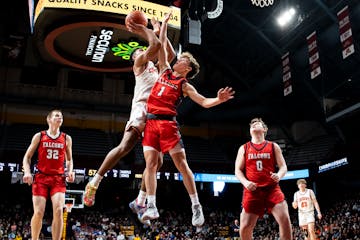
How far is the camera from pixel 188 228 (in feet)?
73.0

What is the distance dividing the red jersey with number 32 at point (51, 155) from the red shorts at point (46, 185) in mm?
79

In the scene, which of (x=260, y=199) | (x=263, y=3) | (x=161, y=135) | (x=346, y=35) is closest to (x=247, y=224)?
(x=260, y=199)

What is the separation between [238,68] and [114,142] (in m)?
9.00

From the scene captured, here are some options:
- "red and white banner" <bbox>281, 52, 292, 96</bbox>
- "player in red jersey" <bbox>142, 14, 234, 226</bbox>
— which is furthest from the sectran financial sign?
"red and white banner" <bbox>281, 52, 292, 96</bbox>

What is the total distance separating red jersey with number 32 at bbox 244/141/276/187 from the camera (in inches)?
222

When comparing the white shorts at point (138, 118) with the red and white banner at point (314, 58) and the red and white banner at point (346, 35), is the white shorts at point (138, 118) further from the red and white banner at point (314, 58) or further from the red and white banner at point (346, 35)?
the red and white banner at point (314, 58)

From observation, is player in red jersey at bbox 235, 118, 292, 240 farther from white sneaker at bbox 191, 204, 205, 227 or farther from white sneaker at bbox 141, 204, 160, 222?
white sneaker at bbox 141, 204, 160, 222

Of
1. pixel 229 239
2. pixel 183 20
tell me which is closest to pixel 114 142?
pixel 229 239

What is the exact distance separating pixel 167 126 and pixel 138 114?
0.52 m

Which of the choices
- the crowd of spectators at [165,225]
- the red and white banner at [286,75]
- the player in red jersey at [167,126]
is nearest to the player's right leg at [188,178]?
the player in red jersey at [167,126]

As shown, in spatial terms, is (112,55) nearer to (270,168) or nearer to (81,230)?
(81,230)

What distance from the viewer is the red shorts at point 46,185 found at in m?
6.27

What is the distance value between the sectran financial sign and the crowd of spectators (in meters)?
7.73

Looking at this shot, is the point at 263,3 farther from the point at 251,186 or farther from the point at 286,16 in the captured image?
the point at 251,186
